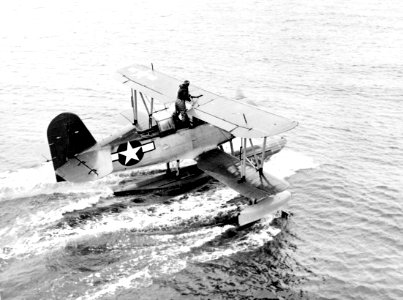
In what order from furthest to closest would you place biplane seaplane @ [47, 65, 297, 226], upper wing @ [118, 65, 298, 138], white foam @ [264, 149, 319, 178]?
white foam @ [264, 149, 319, 178] < biplane seaplane @ [47, 65, 297, 226] < upper wing @ [118, 65, 298, 138]

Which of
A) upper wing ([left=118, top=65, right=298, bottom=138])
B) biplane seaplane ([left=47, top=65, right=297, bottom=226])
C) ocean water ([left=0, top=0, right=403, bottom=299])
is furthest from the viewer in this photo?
biplane seaplane ([left=47, top=65, right=297, bottom=226])

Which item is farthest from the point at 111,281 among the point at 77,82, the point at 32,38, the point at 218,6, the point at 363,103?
the point at 218,6

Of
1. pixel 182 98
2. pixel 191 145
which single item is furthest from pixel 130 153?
pixel 182 98

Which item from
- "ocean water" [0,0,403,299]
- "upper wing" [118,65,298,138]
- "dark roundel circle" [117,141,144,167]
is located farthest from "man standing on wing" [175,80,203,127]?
"ocean water" [0,0,403,299]

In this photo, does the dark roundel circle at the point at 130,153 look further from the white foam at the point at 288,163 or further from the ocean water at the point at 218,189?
the white foam at the point at 288,163

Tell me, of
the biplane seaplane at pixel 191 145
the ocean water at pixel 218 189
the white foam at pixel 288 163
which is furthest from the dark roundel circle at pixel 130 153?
the white foam at pixel 288 163

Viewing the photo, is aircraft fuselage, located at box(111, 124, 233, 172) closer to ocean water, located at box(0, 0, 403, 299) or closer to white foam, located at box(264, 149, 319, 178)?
ocean water, located at box(0, 0, 403, 299)

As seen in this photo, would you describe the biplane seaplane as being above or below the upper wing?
below

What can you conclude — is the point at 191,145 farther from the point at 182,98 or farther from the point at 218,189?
the point at 218,189

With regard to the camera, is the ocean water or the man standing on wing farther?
the man standing on wing
